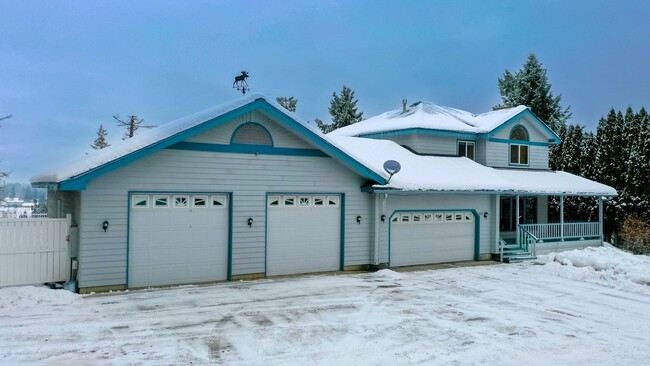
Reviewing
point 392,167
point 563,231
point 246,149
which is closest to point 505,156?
point 563,231

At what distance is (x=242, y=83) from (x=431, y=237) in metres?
8.06

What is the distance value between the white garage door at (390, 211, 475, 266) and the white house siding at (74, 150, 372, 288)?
1.30m

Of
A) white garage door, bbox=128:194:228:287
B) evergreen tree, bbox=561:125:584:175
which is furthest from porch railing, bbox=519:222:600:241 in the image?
white garage door, bbox=128:194:228:287

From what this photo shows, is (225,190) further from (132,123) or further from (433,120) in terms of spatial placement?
(132,123)

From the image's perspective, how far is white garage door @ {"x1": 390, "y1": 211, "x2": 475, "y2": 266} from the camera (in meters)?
16.3

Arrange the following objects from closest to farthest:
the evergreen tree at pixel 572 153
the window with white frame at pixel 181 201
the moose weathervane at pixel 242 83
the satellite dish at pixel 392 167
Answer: the window with white frame at pixel 181 201 < the moose weathervane at pixel 242 83 < the satellite dish at pixel 392 167 < the evergreen tree at pixel 572 153

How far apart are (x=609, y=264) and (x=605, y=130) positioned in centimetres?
1375

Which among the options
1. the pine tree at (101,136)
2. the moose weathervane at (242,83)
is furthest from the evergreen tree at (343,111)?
the moose weathervane at (242,83)

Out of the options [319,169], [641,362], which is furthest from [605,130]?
[641,362]

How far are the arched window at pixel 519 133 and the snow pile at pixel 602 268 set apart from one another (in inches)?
238

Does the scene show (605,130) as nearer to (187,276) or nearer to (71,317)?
(187,276)

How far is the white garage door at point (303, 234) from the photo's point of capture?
13906 millimetres

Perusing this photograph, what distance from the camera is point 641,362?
295 inches

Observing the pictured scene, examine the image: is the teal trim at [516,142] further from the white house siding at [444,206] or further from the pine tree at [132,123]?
the pine tree at [132,123]
